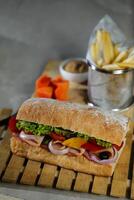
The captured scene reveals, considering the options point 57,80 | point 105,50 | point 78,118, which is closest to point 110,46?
point 105,50

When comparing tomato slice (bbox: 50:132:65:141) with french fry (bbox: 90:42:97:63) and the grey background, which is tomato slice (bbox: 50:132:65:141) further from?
the grey background

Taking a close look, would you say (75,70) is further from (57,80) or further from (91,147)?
(91,147)

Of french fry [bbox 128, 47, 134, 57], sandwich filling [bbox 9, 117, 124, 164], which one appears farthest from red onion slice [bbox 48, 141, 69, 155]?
french fry [bbox 128, 47, 134, 57]

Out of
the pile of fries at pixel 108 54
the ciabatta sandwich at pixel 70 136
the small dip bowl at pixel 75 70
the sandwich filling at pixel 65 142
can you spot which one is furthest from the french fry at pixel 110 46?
the sandwich filling at pixel 65 142

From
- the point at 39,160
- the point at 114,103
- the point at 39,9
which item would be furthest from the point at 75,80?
the point at 39,160

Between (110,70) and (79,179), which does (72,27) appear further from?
(79,179)
